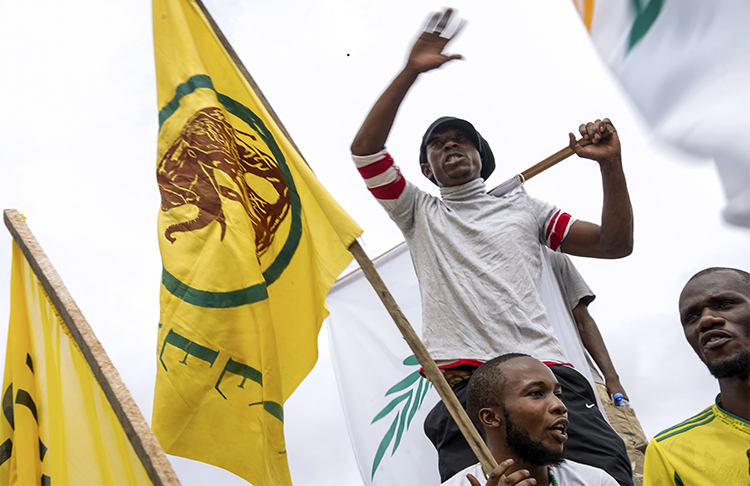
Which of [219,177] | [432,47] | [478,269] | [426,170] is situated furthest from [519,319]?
[219,177]

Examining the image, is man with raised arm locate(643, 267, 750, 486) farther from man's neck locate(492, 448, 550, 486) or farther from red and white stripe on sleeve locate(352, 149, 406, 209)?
red and white stripe on sleeve locate(352, 149, 406, 209)

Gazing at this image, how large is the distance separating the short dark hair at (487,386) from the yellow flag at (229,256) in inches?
29.0

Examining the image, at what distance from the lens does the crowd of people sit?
2.29 metres

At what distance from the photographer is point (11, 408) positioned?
293cm

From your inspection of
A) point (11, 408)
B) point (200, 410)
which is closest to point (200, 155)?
point (200, 410)

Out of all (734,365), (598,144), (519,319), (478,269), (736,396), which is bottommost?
(736,396)

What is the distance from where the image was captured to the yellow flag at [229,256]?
9.24 ft

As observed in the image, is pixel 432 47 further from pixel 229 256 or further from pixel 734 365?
pixel 734 365

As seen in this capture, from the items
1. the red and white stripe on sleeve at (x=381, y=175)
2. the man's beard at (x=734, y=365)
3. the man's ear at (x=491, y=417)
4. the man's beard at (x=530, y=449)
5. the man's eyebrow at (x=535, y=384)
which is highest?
the red and white stripe on sleeve at (x=381, y=175)

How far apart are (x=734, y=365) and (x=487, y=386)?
87 cm

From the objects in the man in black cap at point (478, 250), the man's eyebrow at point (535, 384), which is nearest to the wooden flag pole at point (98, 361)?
the man in black cap at point (478, 250)

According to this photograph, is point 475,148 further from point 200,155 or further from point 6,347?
point 6,347

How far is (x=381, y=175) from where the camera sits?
Answer: 2.92m

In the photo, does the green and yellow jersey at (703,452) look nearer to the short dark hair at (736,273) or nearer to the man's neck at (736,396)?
the man's neck at (736,396)
